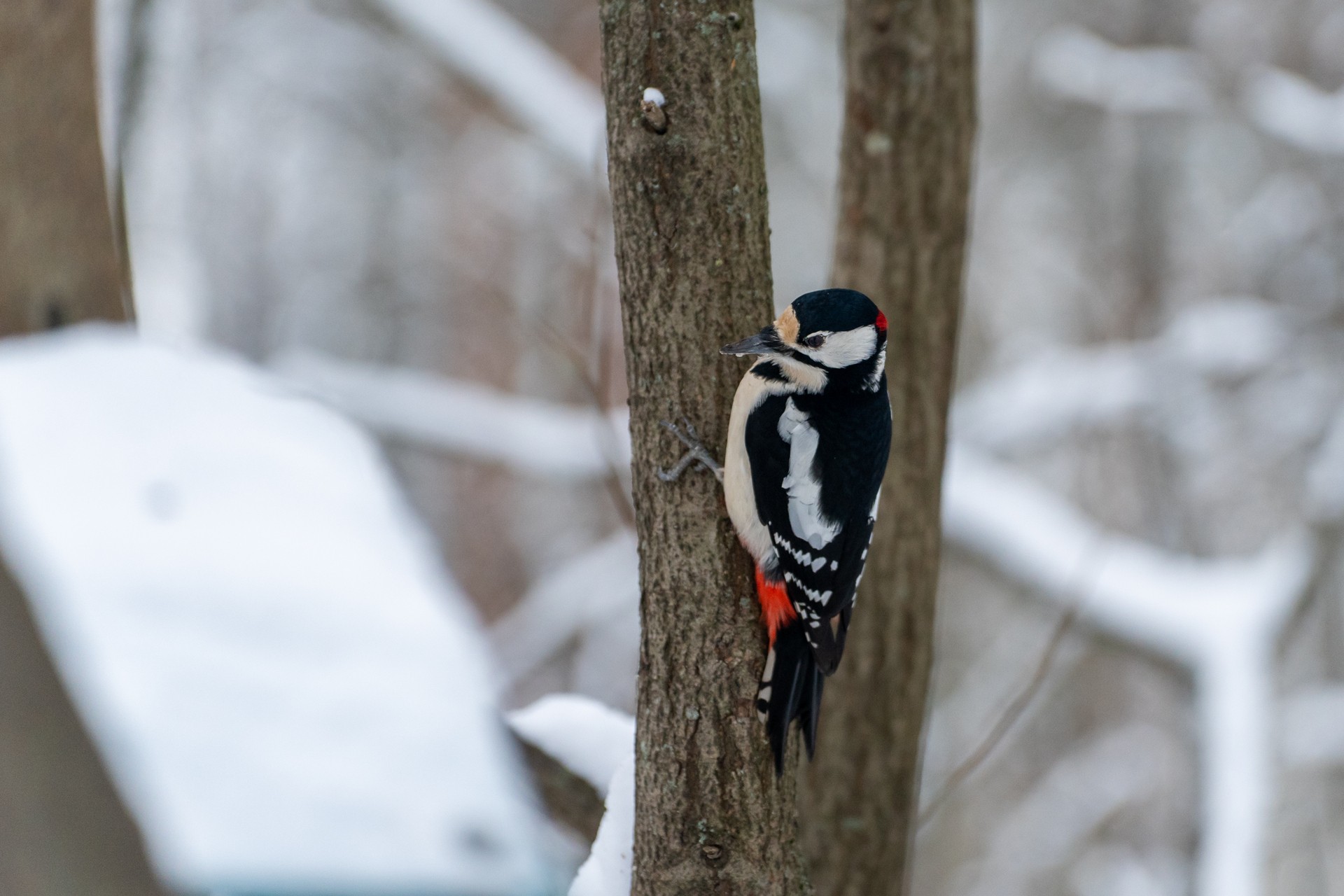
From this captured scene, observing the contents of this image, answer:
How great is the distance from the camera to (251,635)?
1.49 m

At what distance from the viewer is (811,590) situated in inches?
67.7

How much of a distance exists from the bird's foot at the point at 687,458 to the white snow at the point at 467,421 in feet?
12.1

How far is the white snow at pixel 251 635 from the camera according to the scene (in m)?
1.19

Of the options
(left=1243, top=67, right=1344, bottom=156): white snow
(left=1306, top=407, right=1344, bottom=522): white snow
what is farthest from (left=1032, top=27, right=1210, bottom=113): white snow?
(left=1306, top=407, right=1344, bottom=522): white snow

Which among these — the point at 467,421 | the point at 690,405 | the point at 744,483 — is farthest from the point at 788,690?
the point at 467,421

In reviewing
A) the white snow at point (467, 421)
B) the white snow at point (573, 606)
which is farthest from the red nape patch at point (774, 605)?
the white snow at point (467, 421)

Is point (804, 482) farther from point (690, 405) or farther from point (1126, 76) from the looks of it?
point (1126, 76)

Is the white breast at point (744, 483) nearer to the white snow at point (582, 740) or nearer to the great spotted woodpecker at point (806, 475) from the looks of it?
the great spotted woodpecker at point (806, 475)

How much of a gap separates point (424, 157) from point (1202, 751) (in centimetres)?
922

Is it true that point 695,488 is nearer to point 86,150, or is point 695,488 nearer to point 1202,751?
point 86,150

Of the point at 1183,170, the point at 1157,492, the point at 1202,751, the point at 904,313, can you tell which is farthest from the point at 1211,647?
the point at 1183,170

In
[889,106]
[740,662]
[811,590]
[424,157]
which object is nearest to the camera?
[740,662]

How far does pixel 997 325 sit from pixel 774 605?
926 cm

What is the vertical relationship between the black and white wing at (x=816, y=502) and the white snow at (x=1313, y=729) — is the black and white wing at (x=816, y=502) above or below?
below
